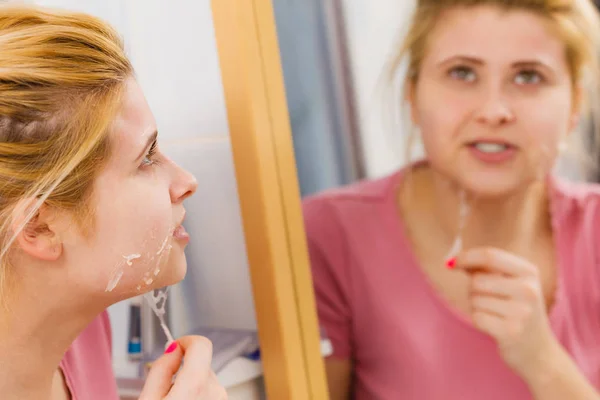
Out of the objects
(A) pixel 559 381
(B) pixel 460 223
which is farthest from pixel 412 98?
(A) pixel 559 381

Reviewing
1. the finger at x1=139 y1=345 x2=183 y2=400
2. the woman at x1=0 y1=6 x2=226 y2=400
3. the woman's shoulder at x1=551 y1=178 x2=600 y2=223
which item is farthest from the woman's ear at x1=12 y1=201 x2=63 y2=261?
the woman's shoulder at x1=551 y1=178 x2=600 y2=223

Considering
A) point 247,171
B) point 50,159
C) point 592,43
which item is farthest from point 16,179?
point 592,43

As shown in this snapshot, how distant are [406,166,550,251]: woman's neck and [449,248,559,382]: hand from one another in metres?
0.04

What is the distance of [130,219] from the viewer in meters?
0.47

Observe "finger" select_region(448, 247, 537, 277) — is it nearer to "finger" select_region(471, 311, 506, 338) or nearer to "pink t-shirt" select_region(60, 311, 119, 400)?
"finger" select_region(471, 311, 506, 338)

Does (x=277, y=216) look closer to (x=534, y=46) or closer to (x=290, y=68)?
(x=290, y=68)

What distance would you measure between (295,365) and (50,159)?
0.37m

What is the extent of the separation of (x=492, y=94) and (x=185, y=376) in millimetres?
489

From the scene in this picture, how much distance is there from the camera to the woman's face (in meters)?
0.46

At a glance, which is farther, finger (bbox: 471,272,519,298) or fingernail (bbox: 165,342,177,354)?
finger (bbox: 471,272,519,298)

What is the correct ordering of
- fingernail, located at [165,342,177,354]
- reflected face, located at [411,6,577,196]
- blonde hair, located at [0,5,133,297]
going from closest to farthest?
blonde hair, located at [0,5,133,297], fingernail, located at [165,342,177,354], reflected face, located at [411,6,577,196]

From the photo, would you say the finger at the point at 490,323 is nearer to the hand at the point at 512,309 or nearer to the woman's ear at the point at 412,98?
the hand at the point at 512,309

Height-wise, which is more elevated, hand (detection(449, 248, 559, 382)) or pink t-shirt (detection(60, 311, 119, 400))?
pink t-shirt (detection(60, 311, 119, 400))

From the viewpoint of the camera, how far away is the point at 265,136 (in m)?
0.64
